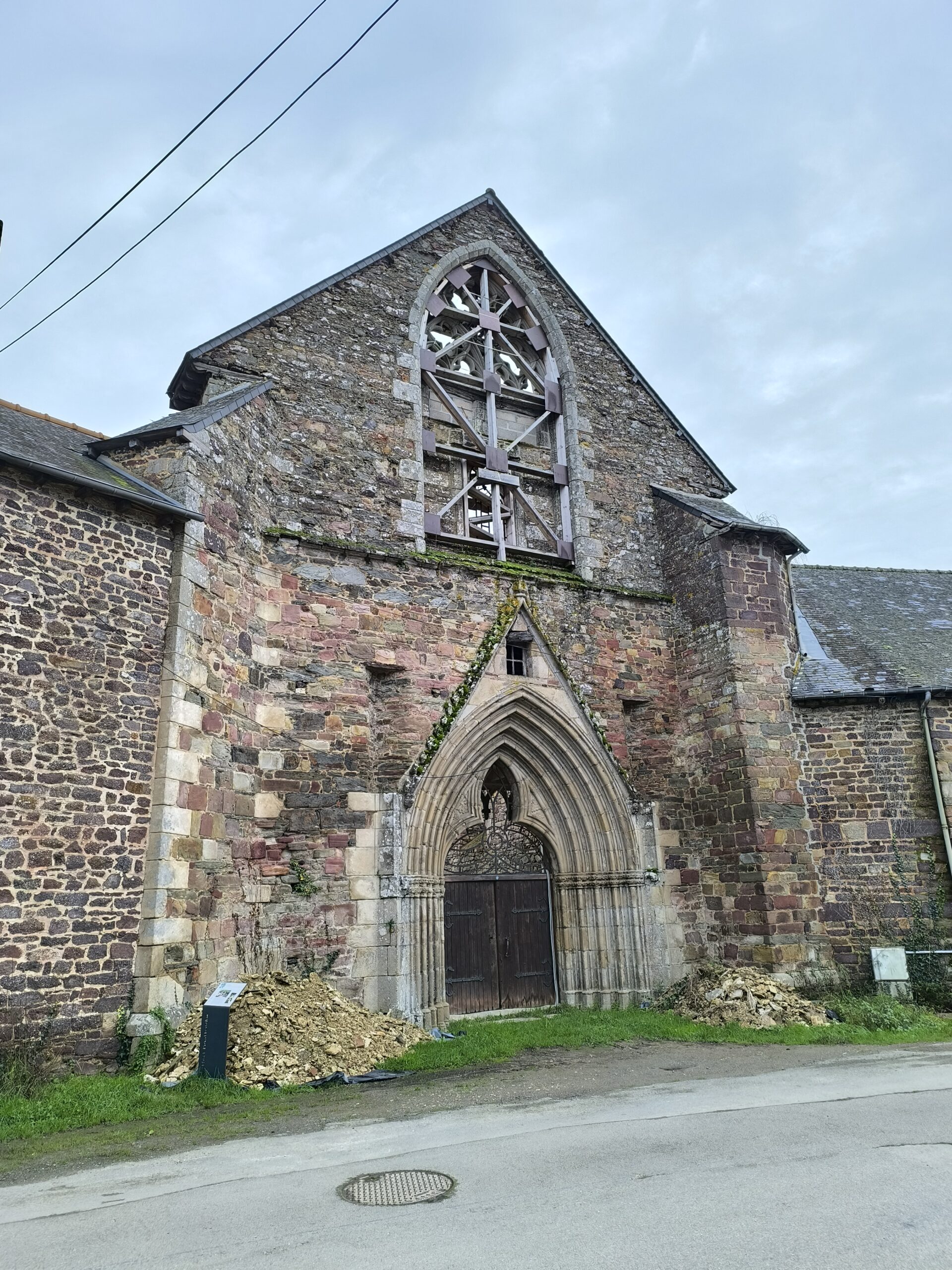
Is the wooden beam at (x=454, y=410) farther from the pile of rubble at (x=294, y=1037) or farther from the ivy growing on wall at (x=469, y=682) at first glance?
the pile of rubble at (x=294, y=1037)

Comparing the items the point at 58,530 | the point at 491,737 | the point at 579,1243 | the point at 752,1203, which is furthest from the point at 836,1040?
the point at 58,530

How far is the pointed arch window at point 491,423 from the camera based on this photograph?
40.3 feet

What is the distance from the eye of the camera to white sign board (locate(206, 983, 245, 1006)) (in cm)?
704

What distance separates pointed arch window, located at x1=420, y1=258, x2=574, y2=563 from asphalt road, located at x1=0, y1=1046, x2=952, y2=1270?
7601mm

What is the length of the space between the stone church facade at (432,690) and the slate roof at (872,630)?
0.08 m

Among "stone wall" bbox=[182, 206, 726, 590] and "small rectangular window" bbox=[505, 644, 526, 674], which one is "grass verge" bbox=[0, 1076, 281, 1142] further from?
"stone wall" bbox=[182, 206, 726, 590]

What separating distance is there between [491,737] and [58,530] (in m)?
5.35

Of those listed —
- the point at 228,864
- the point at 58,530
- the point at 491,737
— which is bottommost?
the point at 228,864

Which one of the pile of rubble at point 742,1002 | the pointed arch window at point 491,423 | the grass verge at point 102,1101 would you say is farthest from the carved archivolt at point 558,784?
the grass verge at point 102,1101

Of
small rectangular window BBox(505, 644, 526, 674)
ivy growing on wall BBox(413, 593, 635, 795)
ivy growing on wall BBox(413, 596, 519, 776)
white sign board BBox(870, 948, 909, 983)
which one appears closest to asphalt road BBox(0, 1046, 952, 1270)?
ivy growing on wall BBox(413, 596, 519, 776)

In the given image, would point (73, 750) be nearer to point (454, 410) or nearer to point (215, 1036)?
point (215, 1036)

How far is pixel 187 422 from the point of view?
29.8 ft

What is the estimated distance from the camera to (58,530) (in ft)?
25.4

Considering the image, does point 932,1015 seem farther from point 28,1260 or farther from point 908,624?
point 28,1260
